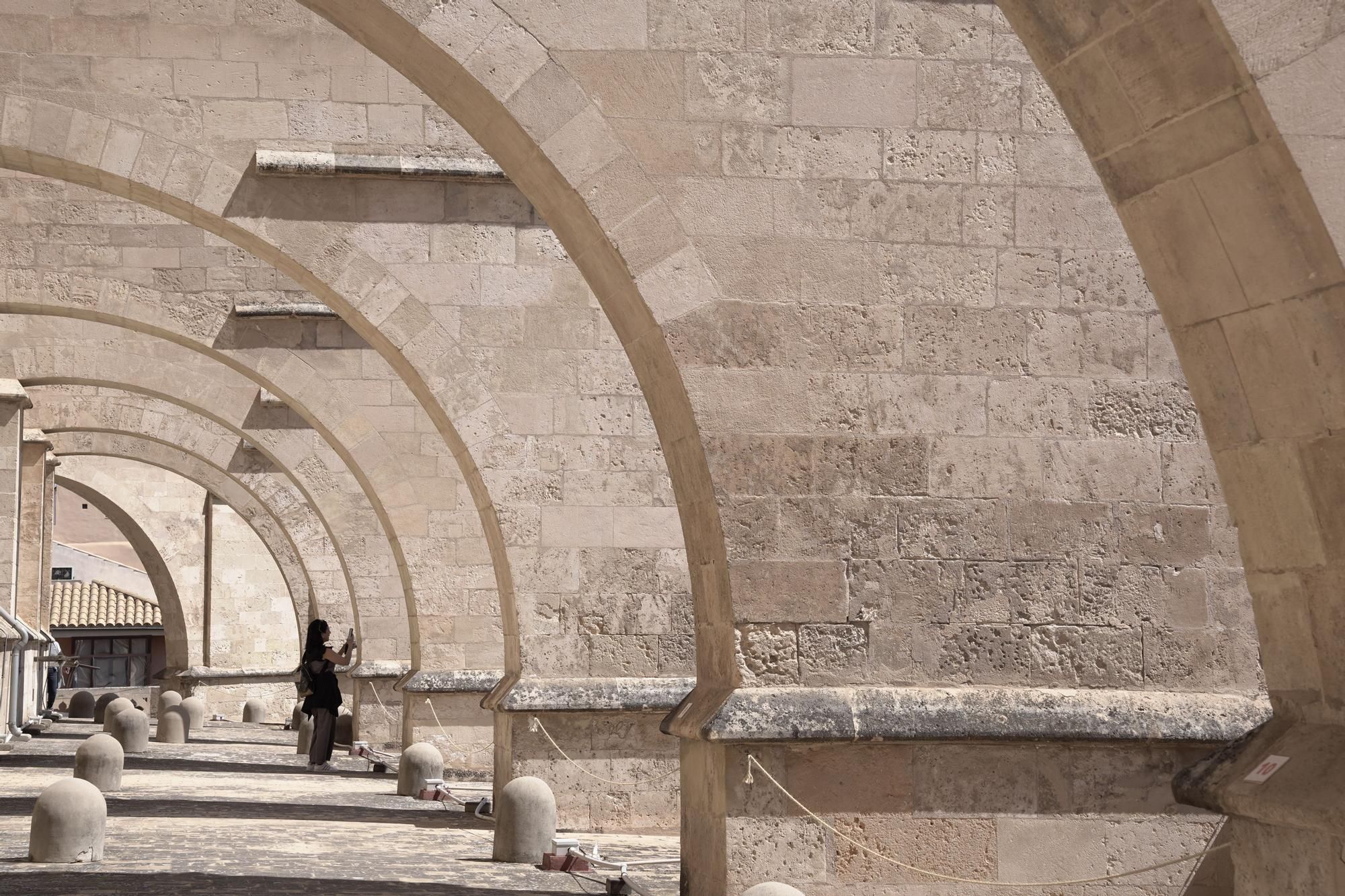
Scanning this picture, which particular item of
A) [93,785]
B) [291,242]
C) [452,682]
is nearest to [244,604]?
[452,682]

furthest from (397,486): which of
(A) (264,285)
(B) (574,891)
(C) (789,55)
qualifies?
(C) (789,55)

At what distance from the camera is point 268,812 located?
1088cm

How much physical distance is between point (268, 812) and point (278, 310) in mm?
5068

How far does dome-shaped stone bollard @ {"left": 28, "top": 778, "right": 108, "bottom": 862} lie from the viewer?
7.89m

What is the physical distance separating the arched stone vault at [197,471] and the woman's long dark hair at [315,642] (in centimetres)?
1090

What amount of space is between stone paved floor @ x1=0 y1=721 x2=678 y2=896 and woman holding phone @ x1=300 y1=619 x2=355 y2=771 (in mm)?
492

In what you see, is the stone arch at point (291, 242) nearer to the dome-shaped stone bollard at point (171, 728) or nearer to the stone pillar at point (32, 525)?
the dome-shaped stone bollard at point (171, 728)

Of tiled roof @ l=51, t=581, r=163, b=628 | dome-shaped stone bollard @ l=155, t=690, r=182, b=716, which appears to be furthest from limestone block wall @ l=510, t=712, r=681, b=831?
tiled roof @ l=51, t=581, r=163, b=628

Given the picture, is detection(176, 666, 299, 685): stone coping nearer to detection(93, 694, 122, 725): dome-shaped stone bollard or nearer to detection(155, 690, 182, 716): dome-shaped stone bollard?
detection(93, 694, 122, 725): dome-shaped stone bollard

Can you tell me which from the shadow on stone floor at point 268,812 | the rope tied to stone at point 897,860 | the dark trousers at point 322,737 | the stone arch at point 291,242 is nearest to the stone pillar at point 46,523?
the dark trousers at point 322,737

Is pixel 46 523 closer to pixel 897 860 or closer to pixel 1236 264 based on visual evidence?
pixel 897 860

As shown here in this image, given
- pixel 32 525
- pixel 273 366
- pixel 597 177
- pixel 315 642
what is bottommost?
pixel 315 642

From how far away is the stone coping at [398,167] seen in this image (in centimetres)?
1065

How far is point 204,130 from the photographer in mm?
10289
